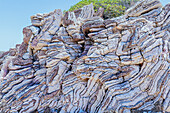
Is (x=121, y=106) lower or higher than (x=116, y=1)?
lower

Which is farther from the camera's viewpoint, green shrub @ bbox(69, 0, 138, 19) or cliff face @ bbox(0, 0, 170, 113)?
green shrub @ bbox(69, 0, 138, 19)

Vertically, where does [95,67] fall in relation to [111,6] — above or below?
below

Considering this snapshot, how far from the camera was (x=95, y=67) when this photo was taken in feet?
25.0

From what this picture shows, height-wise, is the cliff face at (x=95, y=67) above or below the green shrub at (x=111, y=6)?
below

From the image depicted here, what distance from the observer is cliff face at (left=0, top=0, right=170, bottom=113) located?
22.2 feet

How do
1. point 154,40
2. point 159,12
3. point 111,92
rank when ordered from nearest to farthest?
point 111,92 < point 154,40 < point 159,12

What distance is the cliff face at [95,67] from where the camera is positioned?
6.75 meters

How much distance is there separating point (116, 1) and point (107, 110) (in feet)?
55.9

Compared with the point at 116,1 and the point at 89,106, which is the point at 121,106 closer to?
the point at 89,106

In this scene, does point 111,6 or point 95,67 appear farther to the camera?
point 111,6

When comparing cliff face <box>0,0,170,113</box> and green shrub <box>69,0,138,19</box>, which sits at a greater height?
green shrub <box>69,0,138,19</box>

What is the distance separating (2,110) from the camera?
7.83 meters

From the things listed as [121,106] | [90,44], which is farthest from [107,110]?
[90,44]

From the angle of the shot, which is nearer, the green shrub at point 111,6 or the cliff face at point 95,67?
the cliff face at point 95,67
